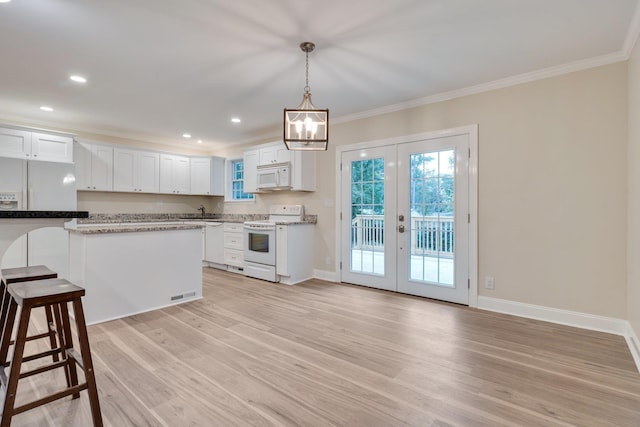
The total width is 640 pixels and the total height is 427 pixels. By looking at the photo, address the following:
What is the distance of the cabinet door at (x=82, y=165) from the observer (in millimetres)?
4918

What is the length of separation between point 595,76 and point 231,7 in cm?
325

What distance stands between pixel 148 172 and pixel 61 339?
461 cm

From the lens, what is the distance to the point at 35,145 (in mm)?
4434

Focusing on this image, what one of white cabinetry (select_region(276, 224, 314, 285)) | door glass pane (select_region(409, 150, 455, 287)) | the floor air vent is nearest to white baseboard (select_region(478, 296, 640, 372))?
door glass pane (select_region(409, 150, 455, 287))

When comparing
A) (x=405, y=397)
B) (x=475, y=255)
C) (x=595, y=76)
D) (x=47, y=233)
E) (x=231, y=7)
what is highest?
(x=231, y=7)

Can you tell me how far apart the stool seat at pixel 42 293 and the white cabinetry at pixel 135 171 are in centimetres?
432

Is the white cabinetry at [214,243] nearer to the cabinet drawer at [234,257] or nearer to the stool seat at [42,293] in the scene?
the cabinet drawer at [234,257]

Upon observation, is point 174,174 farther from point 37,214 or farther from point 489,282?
point 489,282

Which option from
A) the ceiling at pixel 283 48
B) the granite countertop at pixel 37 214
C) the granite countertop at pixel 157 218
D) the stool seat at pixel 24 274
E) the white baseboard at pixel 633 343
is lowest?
the white baseboard at pixel 633 343

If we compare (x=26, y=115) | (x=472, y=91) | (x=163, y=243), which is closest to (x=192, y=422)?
(x=163, y=243)

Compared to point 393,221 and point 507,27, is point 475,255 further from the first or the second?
point 507,27

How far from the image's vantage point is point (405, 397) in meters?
1.81

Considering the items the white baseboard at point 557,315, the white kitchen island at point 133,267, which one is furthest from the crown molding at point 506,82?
the white kitchen island at point 133,267

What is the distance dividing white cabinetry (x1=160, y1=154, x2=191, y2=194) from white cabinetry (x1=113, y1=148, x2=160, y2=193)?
95 mm
